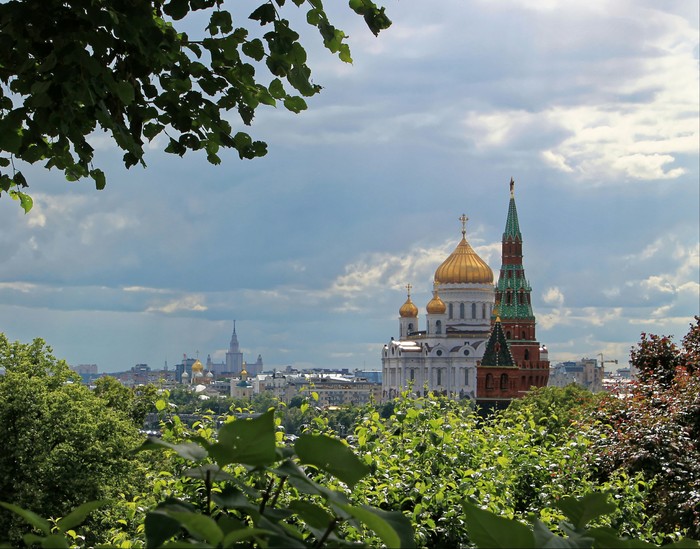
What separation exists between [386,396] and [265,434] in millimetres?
127232

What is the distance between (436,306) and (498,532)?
11169 cm

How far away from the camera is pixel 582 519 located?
6.82ft

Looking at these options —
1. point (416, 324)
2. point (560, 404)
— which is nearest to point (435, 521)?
point (560, 404)

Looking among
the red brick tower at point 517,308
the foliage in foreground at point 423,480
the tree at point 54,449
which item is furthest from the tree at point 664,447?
the red brick tower at point 517,308

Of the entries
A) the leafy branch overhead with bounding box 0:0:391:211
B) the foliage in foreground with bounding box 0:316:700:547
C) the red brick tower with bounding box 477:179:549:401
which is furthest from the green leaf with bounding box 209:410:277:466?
the red brick tower with bounding box 477:179:549:401

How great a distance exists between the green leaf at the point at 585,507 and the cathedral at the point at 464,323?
81765 mm

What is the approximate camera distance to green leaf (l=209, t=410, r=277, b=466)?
6.33 ft

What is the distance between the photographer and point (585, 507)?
2109mm

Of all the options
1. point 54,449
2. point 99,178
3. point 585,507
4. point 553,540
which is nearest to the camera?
point 553,540

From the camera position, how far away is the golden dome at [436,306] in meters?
113

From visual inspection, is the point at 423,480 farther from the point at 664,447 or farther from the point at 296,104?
the point at 664,447

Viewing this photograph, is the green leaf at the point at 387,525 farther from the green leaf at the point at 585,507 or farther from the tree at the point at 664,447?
the tree at the point at 664,447

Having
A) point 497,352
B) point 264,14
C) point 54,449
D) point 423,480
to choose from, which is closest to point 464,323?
point 497,352

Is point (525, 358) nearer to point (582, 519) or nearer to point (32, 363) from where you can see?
point (32, 363)
